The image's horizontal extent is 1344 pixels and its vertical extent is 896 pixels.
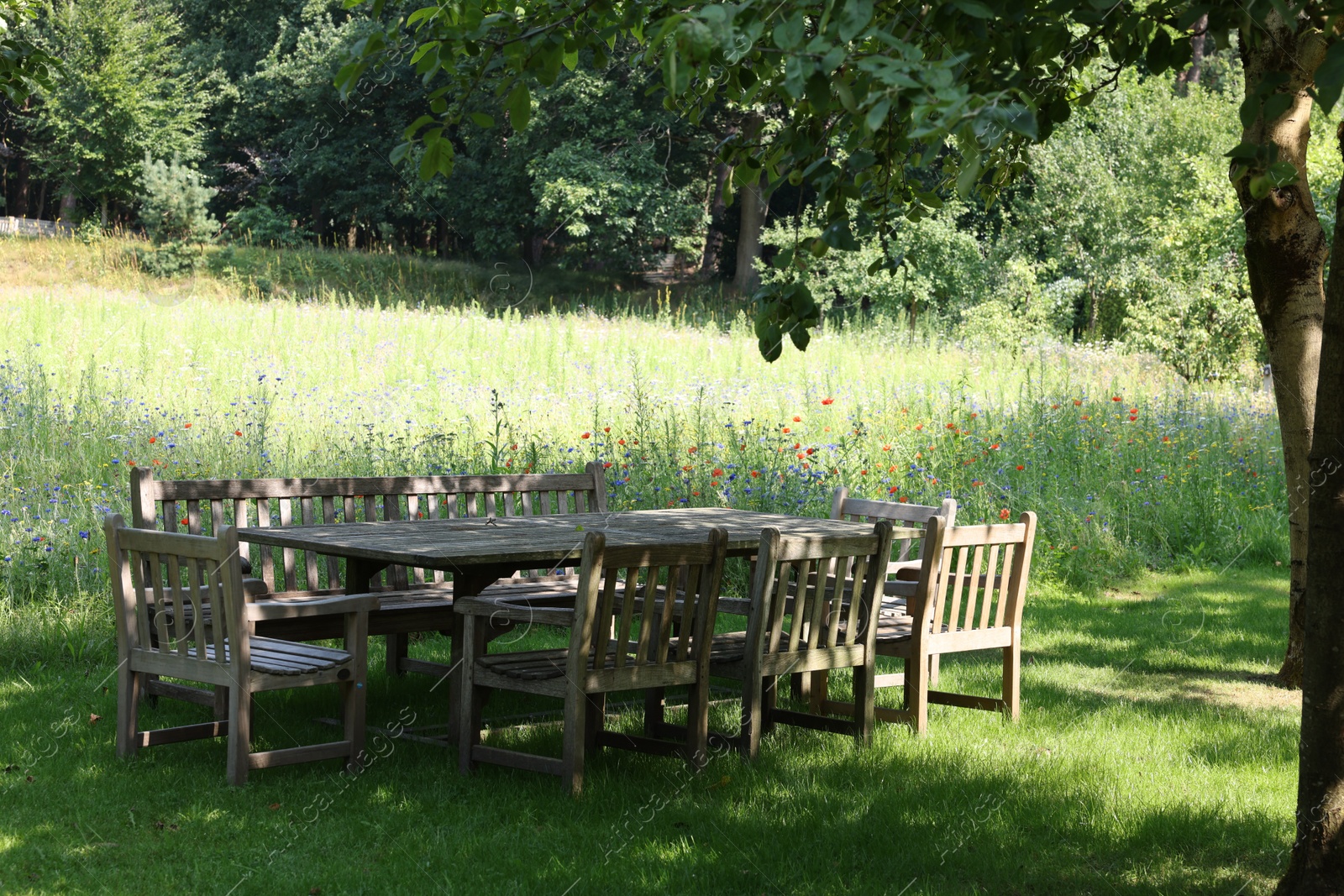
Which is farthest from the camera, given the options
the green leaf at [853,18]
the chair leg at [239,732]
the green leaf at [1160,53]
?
the chair leg at [239,732]

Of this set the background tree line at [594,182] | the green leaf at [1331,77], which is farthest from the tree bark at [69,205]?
the green leaf at [1331,77]

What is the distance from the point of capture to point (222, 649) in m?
4.39

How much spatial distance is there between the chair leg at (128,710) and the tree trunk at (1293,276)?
5.05 m

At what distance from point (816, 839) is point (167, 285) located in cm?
2533

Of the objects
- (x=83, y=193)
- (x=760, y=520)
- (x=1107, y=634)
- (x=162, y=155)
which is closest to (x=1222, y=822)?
(x=760, y=520)

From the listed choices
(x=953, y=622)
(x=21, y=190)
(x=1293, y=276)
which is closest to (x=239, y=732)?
(x=953, y=622)

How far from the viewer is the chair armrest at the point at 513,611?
4398 millimetres

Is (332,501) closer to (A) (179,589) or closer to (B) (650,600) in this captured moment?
(A) (179,589)

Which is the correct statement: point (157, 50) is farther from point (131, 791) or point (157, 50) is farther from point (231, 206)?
point (131, 791)

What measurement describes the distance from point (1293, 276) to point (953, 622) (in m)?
2.42

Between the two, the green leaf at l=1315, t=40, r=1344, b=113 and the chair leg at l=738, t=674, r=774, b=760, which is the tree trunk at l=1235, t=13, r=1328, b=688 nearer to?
the chair leg at l=738, t=674, r=774, b=760

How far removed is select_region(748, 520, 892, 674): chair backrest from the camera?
4828 millimetres

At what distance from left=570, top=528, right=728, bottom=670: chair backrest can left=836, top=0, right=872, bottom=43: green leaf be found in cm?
234

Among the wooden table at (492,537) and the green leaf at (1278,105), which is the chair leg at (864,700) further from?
the green leaf at (1278,105)
